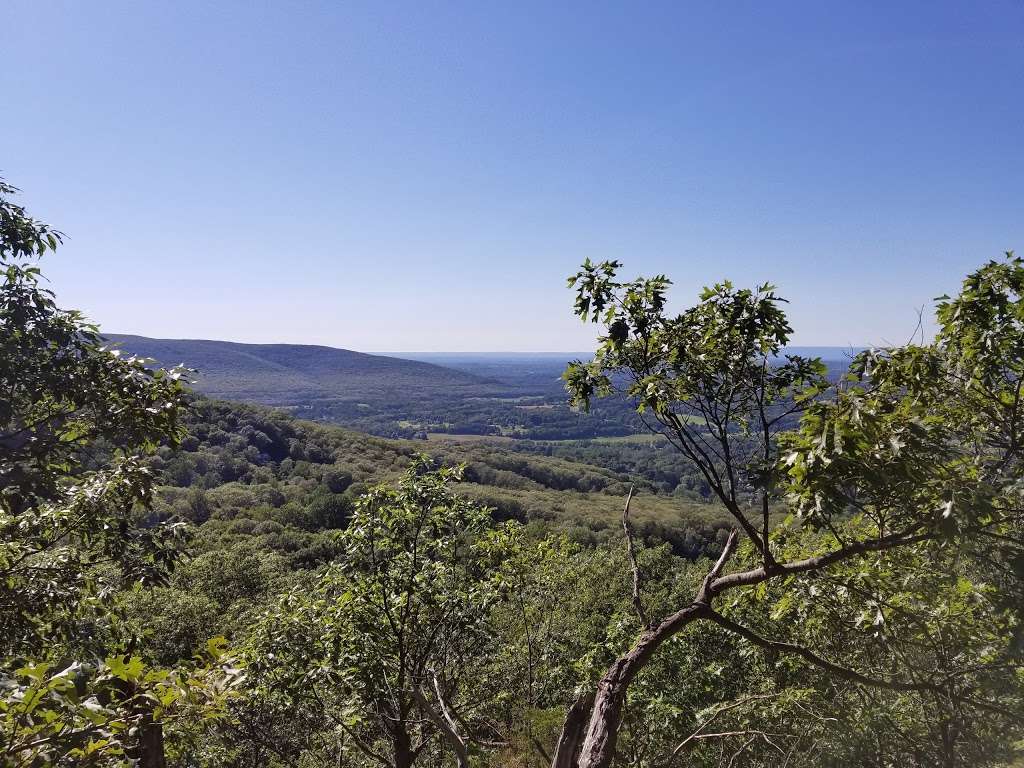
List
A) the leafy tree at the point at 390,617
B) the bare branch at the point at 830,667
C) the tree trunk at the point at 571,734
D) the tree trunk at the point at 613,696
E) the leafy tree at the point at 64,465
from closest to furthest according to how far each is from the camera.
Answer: the bare branch at the point at 830,667, the tree trunk at the point at 613,696, the tree trunk at the point at 571,734, the leafy tree at the point at 64,465, the leafy tree at the point at 390,617

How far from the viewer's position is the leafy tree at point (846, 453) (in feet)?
11.5

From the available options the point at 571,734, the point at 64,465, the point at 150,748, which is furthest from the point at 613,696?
the point at 64,465

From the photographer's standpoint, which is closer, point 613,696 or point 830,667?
point 830,667

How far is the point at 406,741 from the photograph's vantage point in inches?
287

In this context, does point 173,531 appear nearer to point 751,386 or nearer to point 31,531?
point 31,531

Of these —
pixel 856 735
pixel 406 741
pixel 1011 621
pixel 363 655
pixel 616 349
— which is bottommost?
pixel 406 741

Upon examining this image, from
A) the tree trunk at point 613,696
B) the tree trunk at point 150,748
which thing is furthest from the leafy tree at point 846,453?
the tree trunk at point 150,748

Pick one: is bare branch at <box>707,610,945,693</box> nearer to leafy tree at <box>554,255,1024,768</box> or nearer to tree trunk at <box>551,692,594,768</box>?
leafy tree at <box>554,255,1024,768</box>

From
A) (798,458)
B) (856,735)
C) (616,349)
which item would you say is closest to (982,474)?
(798,458)

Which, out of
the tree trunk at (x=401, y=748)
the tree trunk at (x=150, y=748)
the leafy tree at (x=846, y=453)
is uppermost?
the leafy tree at (x=846, y=453)

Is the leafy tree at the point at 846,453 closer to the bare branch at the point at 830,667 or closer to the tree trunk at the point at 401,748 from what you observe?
the bare branch at the point at 830,667

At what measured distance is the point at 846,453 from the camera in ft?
11.1

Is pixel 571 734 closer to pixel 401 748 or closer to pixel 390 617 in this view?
pixel 390 617

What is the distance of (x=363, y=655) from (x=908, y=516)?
6468 millimetres
